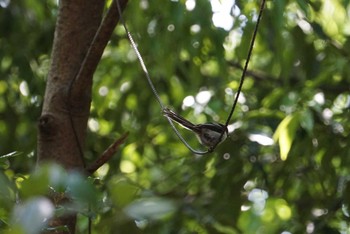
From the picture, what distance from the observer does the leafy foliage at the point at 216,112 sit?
218 cm

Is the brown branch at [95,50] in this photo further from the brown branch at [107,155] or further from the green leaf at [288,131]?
the green leaf at [288,131]

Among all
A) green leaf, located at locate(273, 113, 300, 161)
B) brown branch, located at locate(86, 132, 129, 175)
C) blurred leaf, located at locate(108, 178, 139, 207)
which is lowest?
green leaf, located at locate(273, 113, 300, 161)

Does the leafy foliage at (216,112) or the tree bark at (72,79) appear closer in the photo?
the tree bark at (72,79)

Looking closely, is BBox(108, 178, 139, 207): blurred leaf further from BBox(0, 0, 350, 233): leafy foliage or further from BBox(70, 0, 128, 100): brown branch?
BBox(0, 0, 350, 233): leafy foliage

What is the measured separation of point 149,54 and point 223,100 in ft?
1.02

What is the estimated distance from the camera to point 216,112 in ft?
7.83

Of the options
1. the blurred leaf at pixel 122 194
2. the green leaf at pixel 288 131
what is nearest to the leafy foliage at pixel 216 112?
the green leaf at pixel 288 131

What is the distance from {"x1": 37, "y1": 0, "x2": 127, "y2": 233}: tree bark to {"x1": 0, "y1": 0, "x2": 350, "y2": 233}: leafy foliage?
44 centimetres

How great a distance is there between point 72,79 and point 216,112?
863mm

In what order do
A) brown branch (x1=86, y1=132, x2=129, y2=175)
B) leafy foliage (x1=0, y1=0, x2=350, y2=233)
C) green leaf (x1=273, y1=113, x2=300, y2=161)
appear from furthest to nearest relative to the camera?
1. leafy foliage (x1=0, y1=0, x2=350, y2=233)
2. green leaf (x1=273, y1=113, x2=300, y2=161)
3. brown branch (x1=86, y1=132, x2=129, y2=175)

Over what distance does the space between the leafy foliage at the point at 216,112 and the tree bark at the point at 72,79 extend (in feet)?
1.44

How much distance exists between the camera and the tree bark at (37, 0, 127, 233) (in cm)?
153

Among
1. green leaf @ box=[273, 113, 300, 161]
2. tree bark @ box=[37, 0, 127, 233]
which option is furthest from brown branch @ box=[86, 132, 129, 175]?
green leaf @ box=[273, 113, 300, 161]

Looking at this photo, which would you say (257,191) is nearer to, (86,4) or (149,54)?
(149,54)
